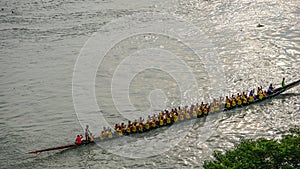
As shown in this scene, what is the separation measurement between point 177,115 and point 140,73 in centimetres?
1008

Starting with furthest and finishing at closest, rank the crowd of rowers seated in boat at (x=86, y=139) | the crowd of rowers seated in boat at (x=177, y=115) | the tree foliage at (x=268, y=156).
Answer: the crowd of rowers seated in boat at (x=177, y=115) → the crowd of rowers seated in boat at (x=86, y=139) → the tree foliage at (x=268, y=156)

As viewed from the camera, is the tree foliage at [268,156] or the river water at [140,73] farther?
the river water at [140,73]

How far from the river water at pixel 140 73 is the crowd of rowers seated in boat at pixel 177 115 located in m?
0.54

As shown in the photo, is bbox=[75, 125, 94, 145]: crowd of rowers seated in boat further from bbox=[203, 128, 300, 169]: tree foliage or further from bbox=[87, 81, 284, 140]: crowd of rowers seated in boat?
bbox=[203, 128, 300, 169]: tree foliage

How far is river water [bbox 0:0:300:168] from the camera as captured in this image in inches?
792

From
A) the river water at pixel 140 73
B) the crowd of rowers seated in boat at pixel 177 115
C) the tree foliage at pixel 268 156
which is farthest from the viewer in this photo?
the crowd of rowers seated in boat at pixel 177 115

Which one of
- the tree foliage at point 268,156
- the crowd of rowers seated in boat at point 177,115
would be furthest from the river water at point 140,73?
the tree foliage at point 268,156

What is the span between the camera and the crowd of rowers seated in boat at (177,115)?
68.6ft

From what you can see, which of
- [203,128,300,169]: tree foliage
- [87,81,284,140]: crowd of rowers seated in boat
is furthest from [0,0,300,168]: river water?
[203,128,300,169]: tree foliage

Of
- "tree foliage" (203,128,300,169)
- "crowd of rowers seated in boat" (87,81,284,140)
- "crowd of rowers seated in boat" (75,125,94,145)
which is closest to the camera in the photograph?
"tree foliage" (203,128,300,169)

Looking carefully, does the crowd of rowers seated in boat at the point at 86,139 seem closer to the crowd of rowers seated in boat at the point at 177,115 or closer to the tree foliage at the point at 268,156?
the crowd of rowers seated in boat at the point at 177,115

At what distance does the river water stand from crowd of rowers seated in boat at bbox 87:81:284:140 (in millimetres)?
537

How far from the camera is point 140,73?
31.4 metres

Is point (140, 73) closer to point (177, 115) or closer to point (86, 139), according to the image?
point (177, 115)
